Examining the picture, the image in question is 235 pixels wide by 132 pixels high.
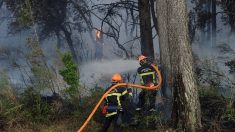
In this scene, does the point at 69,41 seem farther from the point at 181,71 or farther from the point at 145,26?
the point at 181,71

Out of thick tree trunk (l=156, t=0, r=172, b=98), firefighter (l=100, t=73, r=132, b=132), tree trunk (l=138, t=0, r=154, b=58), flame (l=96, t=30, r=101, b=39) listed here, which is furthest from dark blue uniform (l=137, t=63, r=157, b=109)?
flame (l=96, t=30, r=101, b=39)

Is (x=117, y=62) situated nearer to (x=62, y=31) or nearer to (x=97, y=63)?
(x=97, y=63)

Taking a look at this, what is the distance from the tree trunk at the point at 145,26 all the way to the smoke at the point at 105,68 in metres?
4.43

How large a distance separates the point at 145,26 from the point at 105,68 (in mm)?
8470

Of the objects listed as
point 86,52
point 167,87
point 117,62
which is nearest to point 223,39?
point 117,62

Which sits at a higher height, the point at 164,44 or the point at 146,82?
the point at 164,44

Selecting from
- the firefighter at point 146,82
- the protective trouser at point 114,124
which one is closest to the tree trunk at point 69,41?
the firefighter at point 146,82

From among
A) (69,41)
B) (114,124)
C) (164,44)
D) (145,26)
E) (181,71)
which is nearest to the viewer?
(181,71)

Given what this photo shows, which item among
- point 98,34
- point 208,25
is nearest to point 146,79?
point 208,25

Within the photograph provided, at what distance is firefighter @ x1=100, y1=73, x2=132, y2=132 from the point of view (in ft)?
34.2

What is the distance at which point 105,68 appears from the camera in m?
23.2

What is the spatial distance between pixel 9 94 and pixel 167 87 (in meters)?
4.31

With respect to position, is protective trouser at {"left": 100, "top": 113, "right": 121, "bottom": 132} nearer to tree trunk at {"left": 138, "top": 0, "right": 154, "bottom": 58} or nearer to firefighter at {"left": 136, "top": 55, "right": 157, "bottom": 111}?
firefighter at {"left": 136, "top": 55, "right": 157, "bottom": 111}

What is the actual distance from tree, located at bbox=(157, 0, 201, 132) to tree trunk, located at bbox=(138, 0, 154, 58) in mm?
4091
